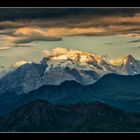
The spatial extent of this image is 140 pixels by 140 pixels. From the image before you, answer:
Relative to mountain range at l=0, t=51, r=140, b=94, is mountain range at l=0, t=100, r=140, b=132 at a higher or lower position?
lower

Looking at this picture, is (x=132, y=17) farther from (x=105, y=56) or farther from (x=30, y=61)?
(x=30, y=61)

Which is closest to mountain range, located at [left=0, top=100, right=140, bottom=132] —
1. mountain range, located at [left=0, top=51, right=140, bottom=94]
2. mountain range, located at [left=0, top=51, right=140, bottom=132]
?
mountain range, located at [left=0, top=51, right=140, bottom=132]

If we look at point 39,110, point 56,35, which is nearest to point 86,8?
point 56,35

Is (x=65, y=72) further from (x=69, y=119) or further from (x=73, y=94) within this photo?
(x=69, y=119)

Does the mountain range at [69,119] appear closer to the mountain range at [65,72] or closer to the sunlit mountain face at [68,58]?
the sunlit mountain face at [68,58]

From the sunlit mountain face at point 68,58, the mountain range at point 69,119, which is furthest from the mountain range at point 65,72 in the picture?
the mountain range at point 69,119

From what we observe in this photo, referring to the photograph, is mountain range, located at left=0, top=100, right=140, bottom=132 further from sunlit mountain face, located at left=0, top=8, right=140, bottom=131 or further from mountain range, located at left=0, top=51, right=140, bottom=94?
mountain range, located at left=0, top=51, right=140, bottom=94

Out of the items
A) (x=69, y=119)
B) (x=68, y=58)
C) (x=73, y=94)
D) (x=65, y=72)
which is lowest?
(x=69, y=119)

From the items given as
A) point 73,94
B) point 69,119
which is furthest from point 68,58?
point 69,119
